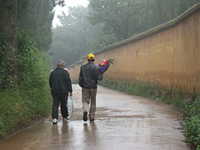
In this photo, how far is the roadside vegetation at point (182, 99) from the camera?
5734 millimetres

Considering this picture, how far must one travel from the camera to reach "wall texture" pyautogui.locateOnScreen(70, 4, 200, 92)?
35.2 feet

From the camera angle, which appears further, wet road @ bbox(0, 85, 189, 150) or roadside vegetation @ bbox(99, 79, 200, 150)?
roadside vegetation @ bbox(99, 79, 200, 150)

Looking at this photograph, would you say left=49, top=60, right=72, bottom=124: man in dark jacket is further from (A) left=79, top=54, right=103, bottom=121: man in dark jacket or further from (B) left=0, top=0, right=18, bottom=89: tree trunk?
(B) left=0, top=0, right=18, bottom=89: tree trunk

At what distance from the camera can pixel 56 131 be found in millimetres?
7137

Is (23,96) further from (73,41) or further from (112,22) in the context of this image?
(73,41)

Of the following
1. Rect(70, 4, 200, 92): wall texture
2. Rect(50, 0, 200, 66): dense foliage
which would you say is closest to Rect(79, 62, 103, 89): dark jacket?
Rect(70, 4, 200, 92): wall texture

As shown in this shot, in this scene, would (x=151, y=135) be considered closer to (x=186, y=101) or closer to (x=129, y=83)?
(x=186, y=101)

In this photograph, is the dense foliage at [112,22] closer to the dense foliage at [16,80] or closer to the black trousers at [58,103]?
the dense foliage at [16,80]

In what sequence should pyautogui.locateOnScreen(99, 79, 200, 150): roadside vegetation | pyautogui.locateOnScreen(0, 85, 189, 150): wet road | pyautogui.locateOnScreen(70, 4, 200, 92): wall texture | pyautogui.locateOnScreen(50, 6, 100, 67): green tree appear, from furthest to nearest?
pyautogui.locateOnScreen(50, 6, 100, 67): green tree → pyautogui.locateOnScreen(70, 4, 200, 92): wall texture → pyautogui.locateOnScreen(99, 79, 200, 150): roadside vegetation → pyautogui.locateOnScreen(0, 85, 189, 150): wet road

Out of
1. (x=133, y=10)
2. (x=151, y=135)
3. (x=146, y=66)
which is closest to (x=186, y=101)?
(x=151, y=135)

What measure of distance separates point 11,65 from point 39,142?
3023mm

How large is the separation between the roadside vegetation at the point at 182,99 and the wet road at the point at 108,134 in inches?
8.6

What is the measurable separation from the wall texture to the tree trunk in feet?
17.5

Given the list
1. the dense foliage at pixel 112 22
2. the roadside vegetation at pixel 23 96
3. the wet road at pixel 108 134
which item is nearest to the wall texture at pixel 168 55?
the wet road at pixel 108 134
